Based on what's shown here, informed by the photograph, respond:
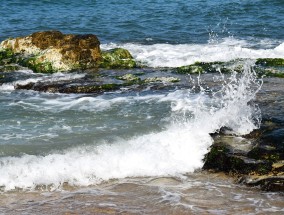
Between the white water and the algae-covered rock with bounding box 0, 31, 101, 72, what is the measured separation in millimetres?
5772

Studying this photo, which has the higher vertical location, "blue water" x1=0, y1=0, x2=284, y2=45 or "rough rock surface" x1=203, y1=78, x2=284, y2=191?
"blue water" x1=0, y1=0, x2=284, y2=45

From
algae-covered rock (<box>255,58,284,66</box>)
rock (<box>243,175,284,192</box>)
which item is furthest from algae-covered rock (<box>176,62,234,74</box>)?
rock (<box>243,175,284,192</box>)

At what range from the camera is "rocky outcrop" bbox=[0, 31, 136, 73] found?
1595 cm

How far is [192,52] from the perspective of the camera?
60.0 feet

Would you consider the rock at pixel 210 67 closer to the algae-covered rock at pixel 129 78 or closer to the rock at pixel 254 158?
the algae-covered rock at pixel 129 78

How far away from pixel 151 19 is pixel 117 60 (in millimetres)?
9925

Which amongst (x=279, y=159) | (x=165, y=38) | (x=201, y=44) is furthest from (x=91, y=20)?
(x=279, y=159)

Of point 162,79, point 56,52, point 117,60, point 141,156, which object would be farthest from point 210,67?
point 141,156

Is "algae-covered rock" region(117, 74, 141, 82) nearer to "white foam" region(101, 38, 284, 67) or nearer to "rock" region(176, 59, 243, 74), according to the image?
"rock" region(176, 59, 243, 74)

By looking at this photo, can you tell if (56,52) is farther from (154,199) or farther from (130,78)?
(154,199)

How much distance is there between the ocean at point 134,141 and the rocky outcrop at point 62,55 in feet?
1.97

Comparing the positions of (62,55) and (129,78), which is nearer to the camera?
(129,78)

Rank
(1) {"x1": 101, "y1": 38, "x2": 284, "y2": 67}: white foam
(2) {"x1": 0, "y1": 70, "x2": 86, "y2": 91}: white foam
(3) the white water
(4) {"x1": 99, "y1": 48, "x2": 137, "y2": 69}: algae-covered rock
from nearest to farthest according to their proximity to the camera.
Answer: (3) the white water, (2) {"x1": 0, "y1": 70, "x2": 86, "y2": 91}: white foam, (4) {"x1": 99, "y1": 48, "x2": 137, "y2": 69}: algae-covered rock, (1) {"x1": 101, "y1": 38, "x2": 284, "y2": 67}: white foam

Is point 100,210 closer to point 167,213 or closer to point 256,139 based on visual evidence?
point 167,213
